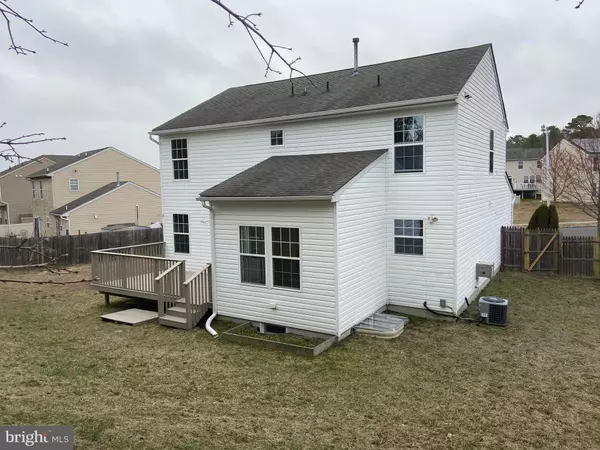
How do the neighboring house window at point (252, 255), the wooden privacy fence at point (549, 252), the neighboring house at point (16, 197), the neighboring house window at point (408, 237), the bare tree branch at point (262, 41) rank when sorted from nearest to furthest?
the bare tree branch at point (262, 41) → the neighboring house window at point (252, 255) → the neighboring house window at point (408, 237) → the wooden privacy fence at point (549, 252) → the neighboring house at point (16, 197)

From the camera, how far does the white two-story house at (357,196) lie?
8930 mm

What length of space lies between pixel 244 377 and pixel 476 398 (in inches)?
147

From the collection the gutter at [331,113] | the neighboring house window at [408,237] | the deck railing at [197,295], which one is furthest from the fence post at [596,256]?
the deck railing at [197,295]

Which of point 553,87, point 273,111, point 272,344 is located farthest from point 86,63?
point 553,87

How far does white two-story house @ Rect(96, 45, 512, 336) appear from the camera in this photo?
8930mm

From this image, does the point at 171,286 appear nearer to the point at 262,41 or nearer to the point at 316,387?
Answer: the point at 316,387

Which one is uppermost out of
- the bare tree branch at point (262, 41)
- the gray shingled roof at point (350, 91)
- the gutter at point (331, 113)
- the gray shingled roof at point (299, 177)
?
the gray shingled roof at point (350, 91)

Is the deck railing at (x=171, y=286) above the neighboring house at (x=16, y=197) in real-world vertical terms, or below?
below

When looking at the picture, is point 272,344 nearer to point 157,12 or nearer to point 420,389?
point 420,389

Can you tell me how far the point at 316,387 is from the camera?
6.86m

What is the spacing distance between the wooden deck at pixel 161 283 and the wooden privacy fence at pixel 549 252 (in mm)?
11564

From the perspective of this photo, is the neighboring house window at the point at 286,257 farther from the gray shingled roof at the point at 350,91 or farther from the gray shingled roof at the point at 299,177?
the gray shingled roof at the point at 350,91

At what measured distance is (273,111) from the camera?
491 inches

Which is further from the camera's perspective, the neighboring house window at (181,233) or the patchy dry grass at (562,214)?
the patchy dry grass at (562,214)
